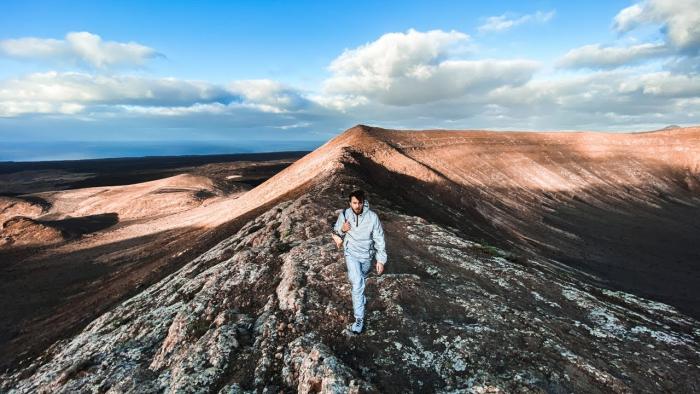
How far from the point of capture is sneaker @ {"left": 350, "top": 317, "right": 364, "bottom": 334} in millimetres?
12352

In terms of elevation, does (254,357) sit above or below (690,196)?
above

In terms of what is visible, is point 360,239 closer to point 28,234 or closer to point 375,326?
point 375,326

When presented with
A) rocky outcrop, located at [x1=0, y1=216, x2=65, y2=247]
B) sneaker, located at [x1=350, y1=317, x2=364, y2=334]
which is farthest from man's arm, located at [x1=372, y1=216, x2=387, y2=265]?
rocky outcrop, located at [x1=0, y1=216, x2=65, y2=247]

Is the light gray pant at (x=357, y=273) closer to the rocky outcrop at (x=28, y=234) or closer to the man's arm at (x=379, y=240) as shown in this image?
the man's arm at (x=379, y=240)

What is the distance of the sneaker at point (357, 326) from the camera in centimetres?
1235

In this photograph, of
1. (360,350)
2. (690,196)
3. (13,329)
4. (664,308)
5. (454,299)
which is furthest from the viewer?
(690,196)

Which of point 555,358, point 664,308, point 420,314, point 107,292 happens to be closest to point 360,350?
point 420,314

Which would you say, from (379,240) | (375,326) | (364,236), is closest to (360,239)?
(364,236)

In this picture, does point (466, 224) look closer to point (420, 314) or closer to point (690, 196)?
point (420, 314)

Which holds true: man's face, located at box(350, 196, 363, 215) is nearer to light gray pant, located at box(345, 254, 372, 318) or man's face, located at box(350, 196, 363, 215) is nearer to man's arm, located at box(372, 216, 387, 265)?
man's arm, located at box(372, 216, 387, 265)

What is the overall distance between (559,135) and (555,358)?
99.8 meters

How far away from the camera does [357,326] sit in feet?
40.9

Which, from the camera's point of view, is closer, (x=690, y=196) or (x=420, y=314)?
(x=420, y=314)

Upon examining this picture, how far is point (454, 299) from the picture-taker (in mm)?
15570
